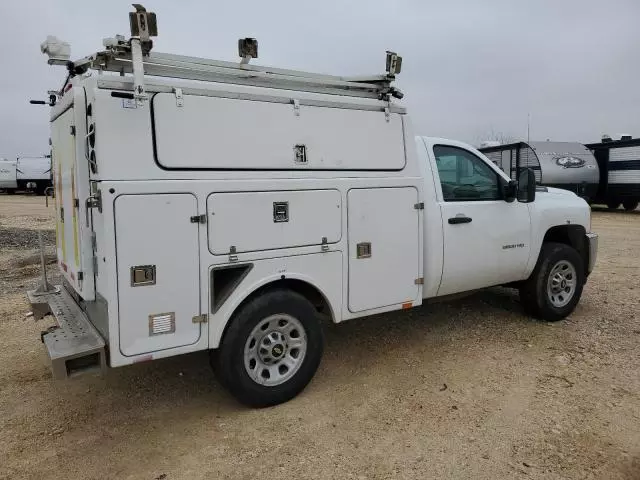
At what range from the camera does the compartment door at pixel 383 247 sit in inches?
171

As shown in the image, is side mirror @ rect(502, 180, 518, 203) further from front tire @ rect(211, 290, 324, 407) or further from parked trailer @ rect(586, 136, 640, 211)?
parked trailer @ rect(586, 136, 640, 211)

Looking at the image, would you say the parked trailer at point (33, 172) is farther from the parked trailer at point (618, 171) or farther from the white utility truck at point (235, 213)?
the white utility truck at point (235, 213)

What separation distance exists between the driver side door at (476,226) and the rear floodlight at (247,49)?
1.97 metres

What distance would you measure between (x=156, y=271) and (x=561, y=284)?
15.2 feet

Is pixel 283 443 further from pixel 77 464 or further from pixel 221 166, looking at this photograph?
pixel 221 166

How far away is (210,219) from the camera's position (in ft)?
11.8

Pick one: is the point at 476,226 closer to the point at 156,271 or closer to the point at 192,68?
the point at 192,68

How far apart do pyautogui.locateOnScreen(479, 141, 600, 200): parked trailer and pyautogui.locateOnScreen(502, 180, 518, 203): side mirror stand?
13.9 meters

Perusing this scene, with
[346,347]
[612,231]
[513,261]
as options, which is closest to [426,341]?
[346,347]

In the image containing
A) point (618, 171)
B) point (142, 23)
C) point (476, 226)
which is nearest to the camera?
point (142, 23)

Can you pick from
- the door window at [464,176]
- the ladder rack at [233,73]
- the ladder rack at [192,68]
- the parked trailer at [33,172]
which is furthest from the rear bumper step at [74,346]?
the parked trailer at [33,172]

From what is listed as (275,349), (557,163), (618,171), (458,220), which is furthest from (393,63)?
(618,171)

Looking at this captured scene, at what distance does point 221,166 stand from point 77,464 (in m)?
2.13

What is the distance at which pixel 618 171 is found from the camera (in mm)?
19609
